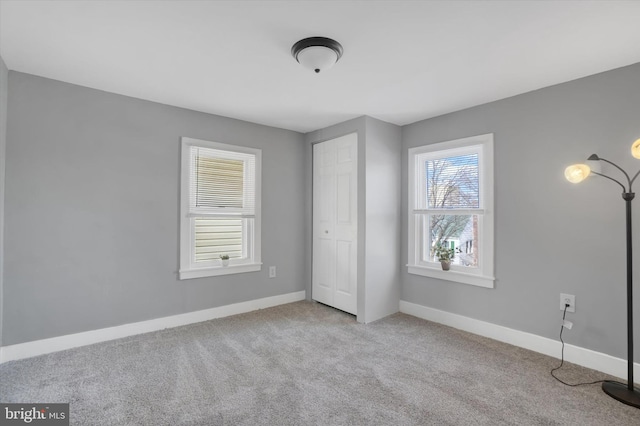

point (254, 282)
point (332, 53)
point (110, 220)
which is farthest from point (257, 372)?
point (332, 53)

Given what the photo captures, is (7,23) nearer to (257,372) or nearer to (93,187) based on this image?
(93,187)

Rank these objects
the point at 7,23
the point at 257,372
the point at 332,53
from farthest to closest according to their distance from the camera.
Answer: the point at 257,372 < the point at 332,53 < the point at 7,23

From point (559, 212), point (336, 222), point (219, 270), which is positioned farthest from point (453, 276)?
point (219, 270)

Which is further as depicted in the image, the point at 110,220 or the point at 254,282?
the point at 254,282

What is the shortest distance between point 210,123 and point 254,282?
1.95 meters

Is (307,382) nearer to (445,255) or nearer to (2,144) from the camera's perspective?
(445,255)

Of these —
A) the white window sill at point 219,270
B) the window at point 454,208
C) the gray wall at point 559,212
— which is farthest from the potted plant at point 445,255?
the white window sill at point 219,270

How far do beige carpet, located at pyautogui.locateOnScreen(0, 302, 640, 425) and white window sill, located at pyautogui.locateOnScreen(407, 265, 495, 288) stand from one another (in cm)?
53

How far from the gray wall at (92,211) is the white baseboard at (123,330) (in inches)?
2.2

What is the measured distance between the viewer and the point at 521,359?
2654 millimetres

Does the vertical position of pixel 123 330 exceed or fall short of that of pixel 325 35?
it falls short

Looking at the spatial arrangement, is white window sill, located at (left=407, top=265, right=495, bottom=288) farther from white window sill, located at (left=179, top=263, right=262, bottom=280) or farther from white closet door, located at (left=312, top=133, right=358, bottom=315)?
white window sill, located at (left=179, top=263, right=262, bottom=280)
